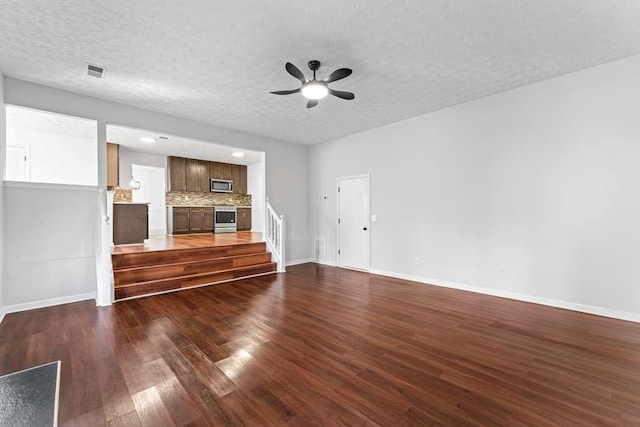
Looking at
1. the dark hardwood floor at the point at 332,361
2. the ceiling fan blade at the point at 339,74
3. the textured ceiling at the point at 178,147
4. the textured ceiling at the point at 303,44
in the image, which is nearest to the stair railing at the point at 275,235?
the textured ceiling at the point at 178,147

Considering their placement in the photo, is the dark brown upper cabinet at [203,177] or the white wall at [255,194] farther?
the white wall at [255,194]

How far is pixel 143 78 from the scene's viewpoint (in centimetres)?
346

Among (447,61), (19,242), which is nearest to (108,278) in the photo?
(19,242)

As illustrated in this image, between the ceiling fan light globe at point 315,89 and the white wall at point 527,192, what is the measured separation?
2459 millimetres

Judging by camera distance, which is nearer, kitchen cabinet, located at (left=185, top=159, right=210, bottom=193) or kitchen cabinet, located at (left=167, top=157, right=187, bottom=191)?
kitchen cabinet, located at (left=167, top=157, right=187, bottom=191)

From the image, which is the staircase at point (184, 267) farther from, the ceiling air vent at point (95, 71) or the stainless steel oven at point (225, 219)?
the stainless steel oven at point (225, 219)

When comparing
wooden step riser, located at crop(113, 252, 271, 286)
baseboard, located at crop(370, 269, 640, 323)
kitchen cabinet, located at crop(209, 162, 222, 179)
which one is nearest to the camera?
baseboard, located at crop(370, 269, 640, 323)

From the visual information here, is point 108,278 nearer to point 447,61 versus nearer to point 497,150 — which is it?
point 447,61

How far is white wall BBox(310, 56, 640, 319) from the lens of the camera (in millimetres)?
3156

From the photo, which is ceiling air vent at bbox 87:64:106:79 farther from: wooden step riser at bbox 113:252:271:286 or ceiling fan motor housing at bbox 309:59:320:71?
wooden step riser at bbox 113:252:271:286

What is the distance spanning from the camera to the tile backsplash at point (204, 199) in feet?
27.4

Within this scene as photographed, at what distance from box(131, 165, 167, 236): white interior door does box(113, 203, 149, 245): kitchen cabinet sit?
8.29 feet

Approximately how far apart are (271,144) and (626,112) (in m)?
5.59

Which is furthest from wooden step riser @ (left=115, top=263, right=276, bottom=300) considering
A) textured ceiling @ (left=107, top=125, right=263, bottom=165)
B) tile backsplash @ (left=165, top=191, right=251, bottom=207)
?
tile backsplash @ (left=165, top=191, right=251, bottom=207)
